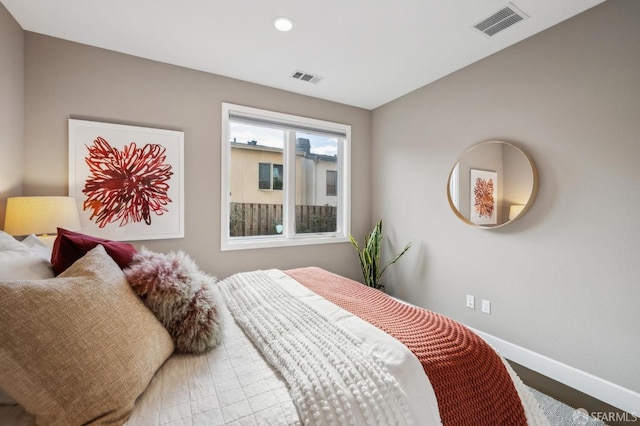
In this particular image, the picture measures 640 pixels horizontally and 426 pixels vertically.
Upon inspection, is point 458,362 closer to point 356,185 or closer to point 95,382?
point 95,382

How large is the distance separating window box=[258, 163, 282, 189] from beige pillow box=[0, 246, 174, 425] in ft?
8.08

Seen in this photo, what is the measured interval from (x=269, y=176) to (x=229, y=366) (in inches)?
99.1

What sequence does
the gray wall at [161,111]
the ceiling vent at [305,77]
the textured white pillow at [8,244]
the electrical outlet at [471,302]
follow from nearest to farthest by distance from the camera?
the textured white pillow at [8,244]
the gray wall at [161,111]
the electrical outlet at [471,302]
the ceiling vent at [305,77]

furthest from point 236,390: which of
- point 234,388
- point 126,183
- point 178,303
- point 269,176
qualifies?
point 269,176

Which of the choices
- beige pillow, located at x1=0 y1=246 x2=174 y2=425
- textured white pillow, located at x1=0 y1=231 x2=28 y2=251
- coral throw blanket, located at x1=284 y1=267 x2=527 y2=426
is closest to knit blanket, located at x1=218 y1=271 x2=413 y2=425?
coral throw blanket, located at x1=284 y1=267 x2=527 y2=426

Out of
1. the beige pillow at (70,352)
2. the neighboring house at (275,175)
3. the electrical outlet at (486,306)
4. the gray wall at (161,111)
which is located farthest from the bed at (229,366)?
the neighboring house at (275,175)

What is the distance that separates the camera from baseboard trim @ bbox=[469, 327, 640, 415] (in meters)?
1.74

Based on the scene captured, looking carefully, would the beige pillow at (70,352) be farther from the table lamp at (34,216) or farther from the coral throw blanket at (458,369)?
the table lamp at (34,216)

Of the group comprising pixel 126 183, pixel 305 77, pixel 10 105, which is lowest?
pixel 126 183

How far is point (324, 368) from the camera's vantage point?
0.92 metres

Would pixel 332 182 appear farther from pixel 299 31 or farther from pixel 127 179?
pixel 127 179

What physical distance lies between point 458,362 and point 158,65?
3133mm

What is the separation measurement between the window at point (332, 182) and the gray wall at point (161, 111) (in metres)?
0.66

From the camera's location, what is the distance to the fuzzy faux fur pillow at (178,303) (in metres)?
1.02
